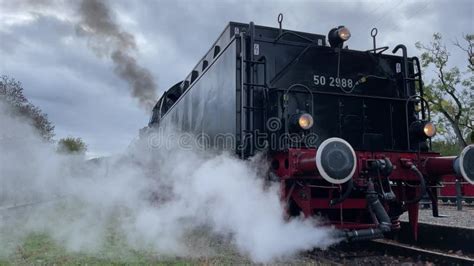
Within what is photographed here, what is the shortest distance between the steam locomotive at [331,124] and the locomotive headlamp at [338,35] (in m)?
0.01

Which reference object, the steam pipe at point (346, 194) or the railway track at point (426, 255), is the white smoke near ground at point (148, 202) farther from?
the railway track at point (426, 255)

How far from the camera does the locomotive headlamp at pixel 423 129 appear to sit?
19.3 feet

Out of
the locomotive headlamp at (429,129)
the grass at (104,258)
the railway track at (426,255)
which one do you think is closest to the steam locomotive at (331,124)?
the locomotive headlamp at (429,129)

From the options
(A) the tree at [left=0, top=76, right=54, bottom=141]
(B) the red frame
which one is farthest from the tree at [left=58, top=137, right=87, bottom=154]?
(B) the red frame

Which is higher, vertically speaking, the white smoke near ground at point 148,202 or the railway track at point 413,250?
the white smoke near ground at point 148,202

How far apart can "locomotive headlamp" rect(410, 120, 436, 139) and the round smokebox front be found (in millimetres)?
1828

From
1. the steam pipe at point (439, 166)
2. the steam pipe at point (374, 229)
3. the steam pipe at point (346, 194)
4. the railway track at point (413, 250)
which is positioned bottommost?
the railway track at point (413, 250)

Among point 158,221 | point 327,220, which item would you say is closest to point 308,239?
point 327,220

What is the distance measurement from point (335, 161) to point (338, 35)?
2188 millimetres

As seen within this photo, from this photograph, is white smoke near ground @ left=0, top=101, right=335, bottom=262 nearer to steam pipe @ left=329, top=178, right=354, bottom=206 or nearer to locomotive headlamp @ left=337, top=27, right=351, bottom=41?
steam pipe @ left=329, top=178, right=354, bottom=206

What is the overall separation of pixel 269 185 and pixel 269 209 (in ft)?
1.01

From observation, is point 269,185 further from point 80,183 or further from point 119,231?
point 80,183

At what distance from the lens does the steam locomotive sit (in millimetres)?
5000

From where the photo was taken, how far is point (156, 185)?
27.6 ft
